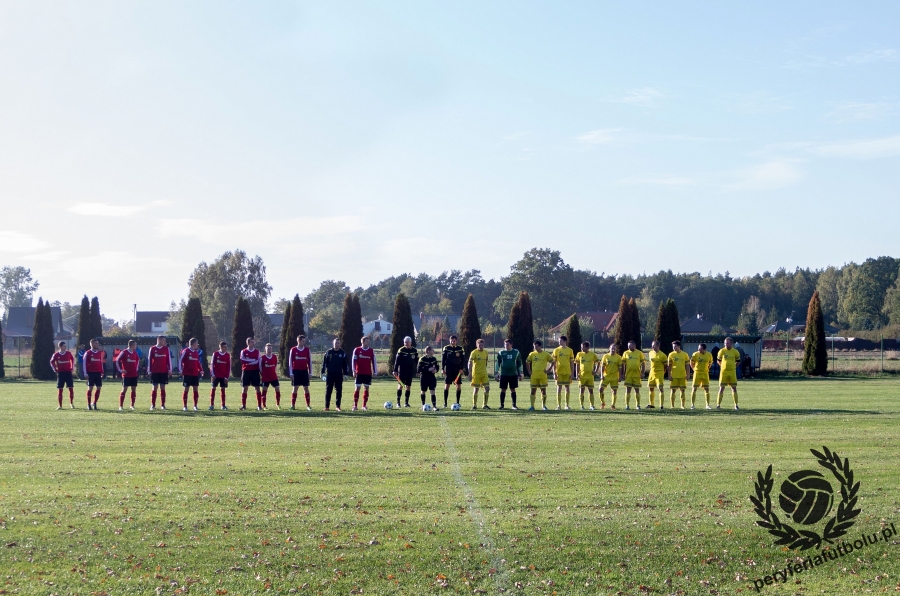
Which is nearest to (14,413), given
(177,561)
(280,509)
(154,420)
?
(154,420)

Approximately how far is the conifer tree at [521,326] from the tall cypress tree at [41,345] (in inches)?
1007

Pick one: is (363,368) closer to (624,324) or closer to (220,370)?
(220,370)

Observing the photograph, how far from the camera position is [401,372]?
80.2 feet

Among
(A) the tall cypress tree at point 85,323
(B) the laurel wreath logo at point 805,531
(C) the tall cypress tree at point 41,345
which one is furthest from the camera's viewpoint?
(A) the tall cypress tree at point 85,323

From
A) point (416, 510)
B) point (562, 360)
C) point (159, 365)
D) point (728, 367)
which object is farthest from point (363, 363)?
point (416, 510)

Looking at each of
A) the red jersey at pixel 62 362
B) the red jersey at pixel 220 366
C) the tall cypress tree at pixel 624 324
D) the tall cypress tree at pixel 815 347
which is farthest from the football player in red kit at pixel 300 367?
the tall cypress tree at pixel 815 347

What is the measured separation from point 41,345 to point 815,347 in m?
42.1

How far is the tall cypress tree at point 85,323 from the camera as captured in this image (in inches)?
2025

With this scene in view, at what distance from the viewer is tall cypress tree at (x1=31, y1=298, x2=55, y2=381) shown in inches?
1964

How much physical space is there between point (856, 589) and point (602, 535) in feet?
7.67

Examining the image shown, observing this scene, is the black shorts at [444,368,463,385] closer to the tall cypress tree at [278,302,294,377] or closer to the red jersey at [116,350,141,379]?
the red jersey at [116,350,141,379]

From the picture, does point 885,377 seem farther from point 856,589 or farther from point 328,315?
point 328,315

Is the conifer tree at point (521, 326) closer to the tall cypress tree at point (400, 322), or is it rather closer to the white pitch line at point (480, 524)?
the tall cypress tree at point (400, 322)

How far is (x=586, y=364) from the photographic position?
81.6 feet
